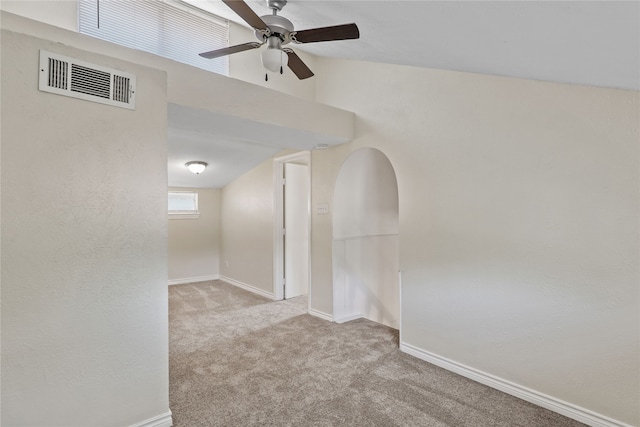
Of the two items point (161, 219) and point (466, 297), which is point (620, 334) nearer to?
point (466, 297)

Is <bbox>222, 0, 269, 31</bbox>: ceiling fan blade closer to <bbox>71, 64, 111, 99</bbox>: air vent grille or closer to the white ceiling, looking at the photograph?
the white ceiling

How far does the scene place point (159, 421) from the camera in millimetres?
1975

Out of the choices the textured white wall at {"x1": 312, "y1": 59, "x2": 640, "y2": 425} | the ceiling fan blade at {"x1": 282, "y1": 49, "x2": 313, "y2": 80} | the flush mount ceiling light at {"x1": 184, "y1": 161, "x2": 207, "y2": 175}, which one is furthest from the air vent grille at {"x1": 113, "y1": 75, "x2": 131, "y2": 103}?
the flush mount ceiling light at {"x1": 184, "y1": 161, "x2": 207, "y2": 175}

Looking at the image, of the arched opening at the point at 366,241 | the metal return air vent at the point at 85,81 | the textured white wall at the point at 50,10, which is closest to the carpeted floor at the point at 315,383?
the arched opening at the point at 366,241

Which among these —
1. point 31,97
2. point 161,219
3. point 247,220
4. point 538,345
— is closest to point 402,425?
point 538,345

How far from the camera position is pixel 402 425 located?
6.63 feet

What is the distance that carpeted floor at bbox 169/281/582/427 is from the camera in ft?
6.86

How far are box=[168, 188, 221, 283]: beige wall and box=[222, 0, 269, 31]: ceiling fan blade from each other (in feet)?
15.6

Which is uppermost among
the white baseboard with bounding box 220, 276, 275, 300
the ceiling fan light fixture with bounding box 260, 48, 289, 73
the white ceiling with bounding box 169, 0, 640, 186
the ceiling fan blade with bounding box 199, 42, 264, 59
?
the ceiling fan blade with bounding box 199, 42, 264, 59

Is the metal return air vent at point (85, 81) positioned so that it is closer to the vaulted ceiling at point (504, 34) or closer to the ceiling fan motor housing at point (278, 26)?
the ceiling fan motor housing at point (278, 26)

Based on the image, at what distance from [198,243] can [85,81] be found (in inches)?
190

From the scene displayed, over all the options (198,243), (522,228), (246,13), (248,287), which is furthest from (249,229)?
(522,228)

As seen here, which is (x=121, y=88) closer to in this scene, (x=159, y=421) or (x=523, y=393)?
(x=159, y=421)

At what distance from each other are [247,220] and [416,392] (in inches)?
159
